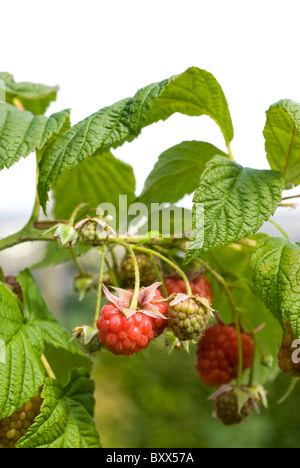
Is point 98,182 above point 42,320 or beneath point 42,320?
above

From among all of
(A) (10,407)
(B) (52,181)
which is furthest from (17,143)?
(A) (10,407)

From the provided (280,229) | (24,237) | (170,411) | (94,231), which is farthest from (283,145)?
(170,411)

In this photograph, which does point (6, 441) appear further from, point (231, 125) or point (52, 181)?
point (231, 125)

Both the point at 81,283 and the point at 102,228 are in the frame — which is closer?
the point at 102,228

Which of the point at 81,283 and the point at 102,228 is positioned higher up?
the point at 102,228

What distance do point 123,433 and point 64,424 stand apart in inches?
195

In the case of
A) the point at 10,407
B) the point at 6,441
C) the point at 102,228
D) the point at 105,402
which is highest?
the point at 102,228

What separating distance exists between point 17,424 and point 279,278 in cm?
53

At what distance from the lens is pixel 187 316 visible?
2.74 feet

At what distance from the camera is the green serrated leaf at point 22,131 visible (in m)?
0.95

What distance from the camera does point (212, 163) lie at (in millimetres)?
974

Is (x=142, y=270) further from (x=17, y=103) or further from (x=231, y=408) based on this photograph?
(x=17, y=103)

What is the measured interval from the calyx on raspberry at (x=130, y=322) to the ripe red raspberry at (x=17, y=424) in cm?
28

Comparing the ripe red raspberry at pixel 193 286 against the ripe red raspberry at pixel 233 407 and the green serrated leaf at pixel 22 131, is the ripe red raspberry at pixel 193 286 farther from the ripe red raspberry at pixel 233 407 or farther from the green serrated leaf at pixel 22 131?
the green serrated leaf at pixel 22 131
